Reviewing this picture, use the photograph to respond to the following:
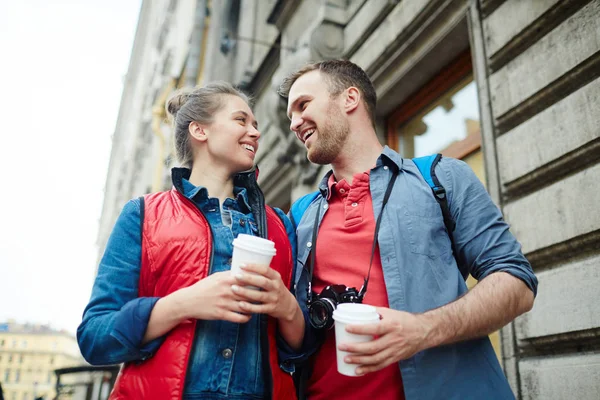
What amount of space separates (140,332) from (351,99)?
67.6 inches

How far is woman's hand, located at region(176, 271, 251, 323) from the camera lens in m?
1.42

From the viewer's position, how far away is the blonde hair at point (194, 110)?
218 centimetres

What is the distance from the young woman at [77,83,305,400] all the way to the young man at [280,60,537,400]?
251 mm

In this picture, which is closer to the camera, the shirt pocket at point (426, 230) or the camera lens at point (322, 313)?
the camera lens at point (322, 313)

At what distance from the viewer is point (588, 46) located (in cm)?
263

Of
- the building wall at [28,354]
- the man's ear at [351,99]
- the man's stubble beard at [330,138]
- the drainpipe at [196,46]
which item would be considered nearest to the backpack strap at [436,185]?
the man's stubble beard at [330,138]

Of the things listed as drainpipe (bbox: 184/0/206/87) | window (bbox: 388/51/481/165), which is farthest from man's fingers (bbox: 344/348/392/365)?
drainpipe (bbox: 184/0/206/87)

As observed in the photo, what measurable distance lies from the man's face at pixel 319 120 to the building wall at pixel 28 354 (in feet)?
273

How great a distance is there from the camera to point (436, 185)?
2.03m

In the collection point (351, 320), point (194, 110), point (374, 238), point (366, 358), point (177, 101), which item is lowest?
point (366, 358)

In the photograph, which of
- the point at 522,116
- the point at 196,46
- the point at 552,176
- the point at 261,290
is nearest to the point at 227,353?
the point at 261,290

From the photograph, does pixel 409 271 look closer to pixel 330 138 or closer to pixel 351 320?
pixel 351 320

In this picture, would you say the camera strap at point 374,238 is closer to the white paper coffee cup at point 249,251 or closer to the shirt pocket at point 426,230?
the shirt pocket at point 426,230

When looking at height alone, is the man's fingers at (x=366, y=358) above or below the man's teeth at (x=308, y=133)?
below
